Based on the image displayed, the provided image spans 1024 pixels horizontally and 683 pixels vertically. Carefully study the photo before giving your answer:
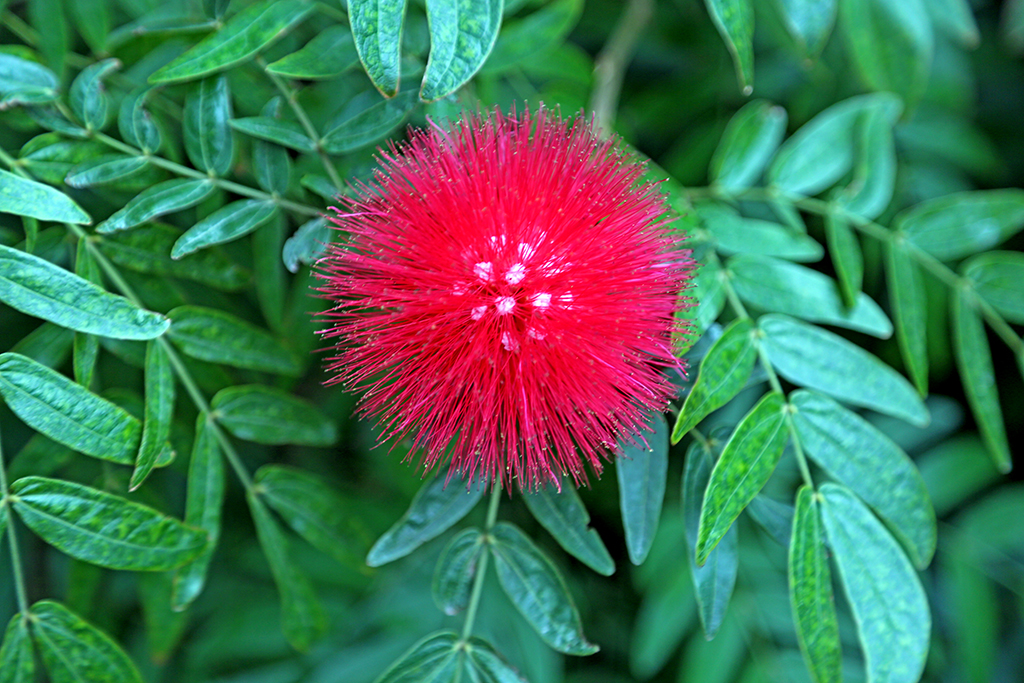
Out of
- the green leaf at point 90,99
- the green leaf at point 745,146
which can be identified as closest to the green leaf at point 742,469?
the green leaf at point 745,146

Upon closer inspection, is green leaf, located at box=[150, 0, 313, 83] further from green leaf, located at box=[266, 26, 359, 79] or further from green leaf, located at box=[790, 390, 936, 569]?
green leaf, located at box=[790, 390, 936, 569]

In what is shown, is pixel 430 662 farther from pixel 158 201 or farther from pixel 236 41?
pixel 236 41

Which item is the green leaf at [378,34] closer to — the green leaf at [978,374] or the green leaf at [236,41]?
the green leaf at [236,41]

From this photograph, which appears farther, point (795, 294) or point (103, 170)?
point (795, 294)

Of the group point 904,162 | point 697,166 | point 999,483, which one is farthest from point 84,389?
point 999,483

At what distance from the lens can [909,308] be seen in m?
1.36

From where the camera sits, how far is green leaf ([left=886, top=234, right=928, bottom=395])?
130 centimetres

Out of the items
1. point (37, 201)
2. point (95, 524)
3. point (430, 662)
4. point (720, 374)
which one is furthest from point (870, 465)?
point (37, 201)

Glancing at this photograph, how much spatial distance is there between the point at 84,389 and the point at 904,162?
6.03ft

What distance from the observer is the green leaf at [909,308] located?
4.27 feet

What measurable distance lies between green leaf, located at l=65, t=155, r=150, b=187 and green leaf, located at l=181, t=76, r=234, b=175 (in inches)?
3.2

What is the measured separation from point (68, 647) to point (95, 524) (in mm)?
195

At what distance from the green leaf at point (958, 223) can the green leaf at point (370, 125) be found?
98 cm

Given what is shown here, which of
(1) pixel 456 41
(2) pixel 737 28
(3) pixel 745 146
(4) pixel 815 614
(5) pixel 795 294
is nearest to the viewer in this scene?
(1) pixel 456 41
